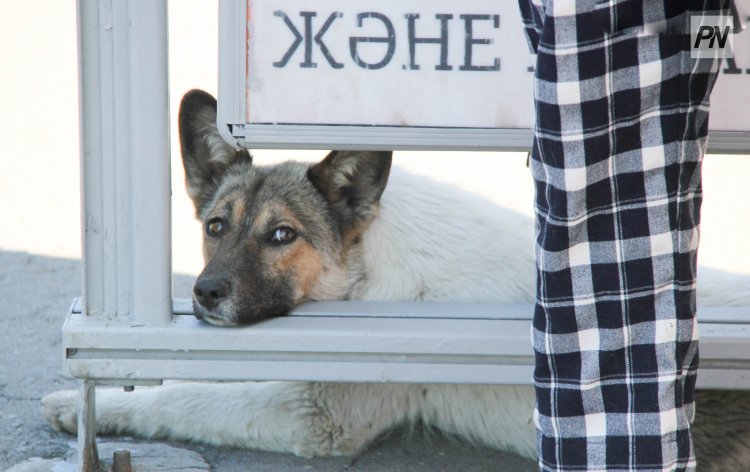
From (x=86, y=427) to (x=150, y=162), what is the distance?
76 cm

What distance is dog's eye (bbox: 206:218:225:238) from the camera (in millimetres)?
3449

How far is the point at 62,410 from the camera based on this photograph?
329 cm

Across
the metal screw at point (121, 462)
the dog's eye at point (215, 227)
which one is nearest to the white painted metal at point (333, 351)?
the metal screw at point (121, 462)

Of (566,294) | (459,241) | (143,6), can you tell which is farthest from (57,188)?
(566,294)

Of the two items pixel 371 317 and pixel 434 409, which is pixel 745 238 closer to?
pixel 434 409

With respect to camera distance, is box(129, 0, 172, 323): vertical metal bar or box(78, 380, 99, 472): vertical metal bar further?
box(78, 380, 99, 472): vertical metal bar

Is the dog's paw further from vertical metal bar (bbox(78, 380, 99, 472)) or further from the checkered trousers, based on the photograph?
the checkered trousers

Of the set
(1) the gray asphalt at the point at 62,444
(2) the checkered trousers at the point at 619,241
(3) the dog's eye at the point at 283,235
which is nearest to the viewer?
(2) the checkered trousers at the point at 619,241

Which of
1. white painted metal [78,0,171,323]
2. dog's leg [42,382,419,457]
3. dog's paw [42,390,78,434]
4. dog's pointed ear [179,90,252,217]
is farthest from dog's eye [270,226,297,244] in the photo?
dog's paw [42,390,78,434]

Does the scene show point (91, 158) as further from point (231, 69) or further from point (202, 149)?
point (202, 149)

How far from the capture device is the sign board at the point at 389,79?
2.56 m

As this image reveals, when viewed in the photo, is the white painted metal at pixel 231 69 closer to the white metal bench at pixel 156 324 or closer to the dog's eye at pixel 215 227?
the white metal bench at pixel 156 324

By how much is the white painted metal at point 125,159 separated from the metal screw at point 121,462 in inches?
17.7

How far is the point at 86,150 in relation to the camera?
264cm
